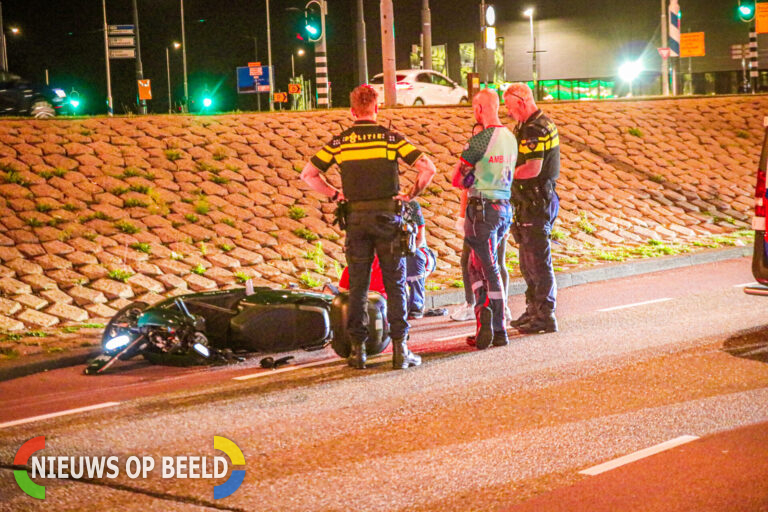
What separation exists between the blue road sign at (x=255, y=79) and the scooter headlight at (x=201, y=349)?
132 feet

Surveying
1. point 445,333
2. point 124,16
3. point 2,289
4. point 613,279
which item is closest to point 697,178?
point 613,279

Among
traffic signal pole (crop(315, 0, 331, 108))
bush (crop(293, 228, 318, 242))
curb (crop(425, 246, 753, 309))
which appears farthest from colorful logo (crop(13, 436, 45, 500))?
traffic signal pole (crop(315, 0, 331, 108))

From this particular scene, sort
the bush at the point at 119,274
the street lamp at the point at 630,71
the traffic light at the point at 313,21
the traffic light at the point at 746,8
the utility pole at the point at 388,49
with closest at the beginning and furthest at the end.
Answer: the bush at the point at 119,274
the utility pole at the point at 388,49
the traffic light at the point at 313,21
the traffic light at the point at 746,8
the street lamp at the point at 630,71

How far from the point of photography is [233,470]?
16.9 feet

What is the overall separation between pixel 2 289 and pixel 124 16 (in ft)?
231

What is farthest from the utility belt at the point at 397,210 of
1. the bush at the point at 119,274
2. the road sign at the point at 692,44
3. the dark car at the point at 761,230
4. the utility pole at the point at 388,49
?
the road sign at the point at 692,44

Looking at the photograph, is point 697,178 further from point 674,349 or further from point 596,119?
point 674,349

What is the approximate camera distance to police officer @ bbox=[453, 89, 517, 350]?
825 cm

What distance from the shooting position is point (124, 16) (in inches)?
3034

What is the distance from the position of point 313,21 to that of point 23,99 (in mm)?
6913

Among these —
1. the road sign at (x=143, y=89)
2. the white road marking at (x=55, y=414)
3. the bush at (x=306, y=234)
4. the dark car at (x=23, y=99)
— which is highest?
the road sign at (x=143, y=89)

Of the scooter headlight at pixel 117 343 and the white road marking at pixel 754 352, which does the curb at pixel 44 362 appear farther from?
the white road marking at pixel 754 352

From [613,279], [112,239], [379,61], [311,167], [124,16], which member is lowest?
[613,279]

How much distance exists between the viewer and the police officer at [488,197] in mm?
8250
